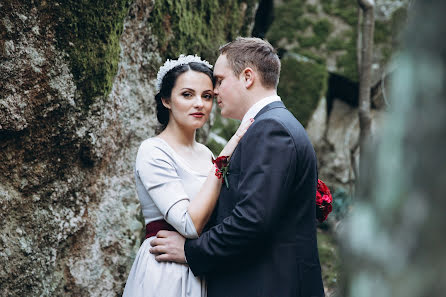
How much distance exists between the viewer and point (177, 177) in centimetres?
274

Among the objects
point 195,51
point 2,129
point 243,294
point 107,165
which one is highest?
point 195,51

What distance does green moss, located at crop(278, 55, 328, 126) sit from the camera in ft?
28.7

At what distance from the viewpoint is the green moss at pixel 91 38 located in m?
2.86

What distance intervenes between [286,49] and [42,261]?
310 inches

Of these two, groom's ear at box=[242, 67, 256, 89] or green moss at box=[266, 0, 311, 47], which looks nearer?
groom's ear at box=[242, 67, 256, 89]

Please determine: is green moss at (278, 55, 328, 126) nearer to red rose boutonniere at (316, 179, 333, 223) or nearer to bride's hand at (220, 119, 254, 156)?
red rose boutonniere at (316, 179, 333, 223)

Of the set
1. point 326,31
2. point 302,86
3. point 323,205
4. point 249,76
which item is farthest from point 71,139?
point 326,31

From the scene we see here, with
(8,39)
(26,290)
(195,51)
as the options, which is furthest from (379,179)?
(195,51)

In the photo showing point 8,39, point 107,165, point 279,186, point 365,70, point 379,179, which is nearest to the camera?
point 379,179

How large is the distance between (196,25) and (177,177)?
8.14ft

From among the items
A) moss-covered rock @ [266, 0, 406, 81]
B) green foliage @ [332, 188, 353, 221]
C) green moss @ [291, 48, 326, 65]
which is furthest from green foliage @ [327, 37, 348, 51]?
green foliage @ [332, 188, 353, 221]

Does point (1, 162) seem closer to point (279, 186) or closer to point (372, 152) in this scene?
point (279, 186)

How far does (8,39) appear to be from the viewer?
8.45ft

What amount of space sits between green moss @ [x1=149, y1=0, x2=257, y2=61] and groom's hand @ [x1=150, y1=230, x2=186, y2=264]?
2117 mm
